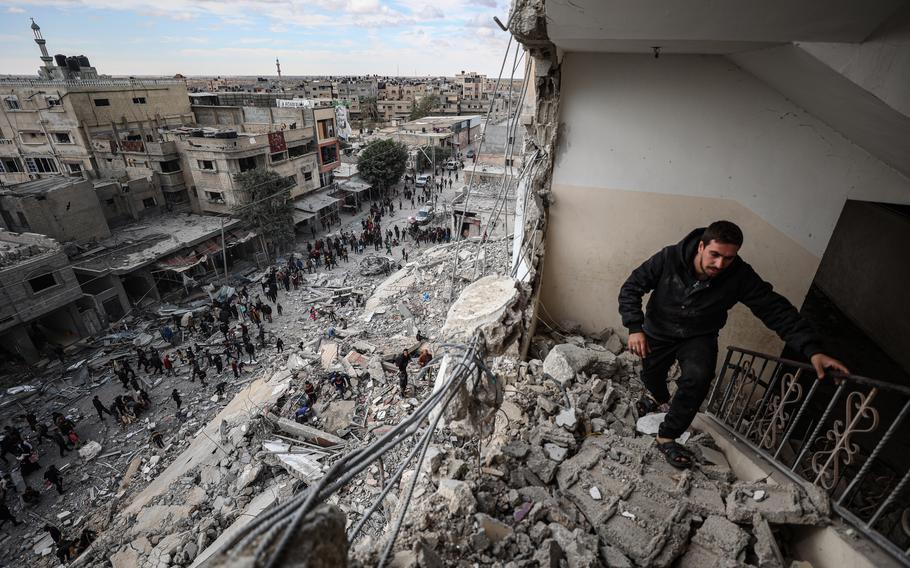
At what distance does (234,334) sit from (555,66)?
50.3 feet

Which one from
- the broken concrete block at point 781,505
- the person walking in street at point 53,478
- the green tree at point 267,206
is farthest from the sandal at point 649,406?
the green tree at point 267,206

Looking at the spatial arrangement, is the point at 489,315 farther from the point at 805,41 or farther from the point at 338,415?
the point at 338,415

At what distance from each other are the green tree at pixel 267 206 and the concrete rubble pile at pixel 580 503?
22.2m

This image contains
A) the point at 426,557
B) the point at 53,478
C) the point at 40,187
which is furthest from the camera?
the point at 40,187

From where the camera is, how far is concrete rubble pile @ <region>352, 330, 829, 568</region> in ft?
8.08

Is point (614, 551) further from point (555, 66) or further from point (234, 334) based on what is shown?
point (234, 334)

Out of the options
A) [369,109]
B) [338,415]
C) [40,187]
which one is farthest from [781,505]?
[369,109]

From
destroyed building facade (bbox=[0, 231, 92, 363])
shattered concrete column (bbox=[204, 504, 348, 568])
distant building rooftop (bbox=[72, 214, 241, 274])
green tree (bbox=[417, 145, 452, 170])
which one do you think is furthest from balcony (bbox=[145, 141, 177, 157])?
shattered concrete column (bbox=[204, 504, 348, 568])

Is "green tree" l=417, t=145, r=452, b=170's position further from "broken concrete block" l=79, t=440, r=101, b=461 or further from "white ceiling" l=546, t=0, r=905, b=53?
"white ceiling" l=546, t=0, r=905, b=53

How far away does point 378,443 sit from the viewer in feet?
5.66

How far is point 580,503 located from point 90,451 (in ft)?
45.7

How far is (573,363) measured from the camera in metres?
4.26

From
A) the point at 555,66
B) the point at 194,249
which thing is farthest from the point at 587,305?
the point at 194,249

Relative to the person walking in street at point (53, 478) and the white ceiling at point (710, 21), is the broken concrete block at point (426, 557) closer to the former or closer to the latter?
the white ceiling at point (710, 21)
